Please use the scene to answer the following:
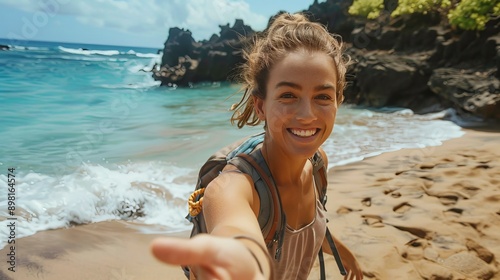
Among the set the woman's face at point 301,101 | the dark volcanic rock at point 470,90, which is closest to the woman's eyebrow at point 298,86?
the woman's face at point 301,101

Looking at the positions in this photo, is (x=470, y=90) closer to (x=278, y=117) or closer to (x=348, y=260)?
(x=348, y=260)

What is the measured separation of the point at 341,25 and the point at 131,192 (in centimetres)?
1745

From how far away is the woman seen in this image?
119 centimetres

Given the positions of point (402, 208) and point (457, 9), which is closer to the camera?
point (402, 208)

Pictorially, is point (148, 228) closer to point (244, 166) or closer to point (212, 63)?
point (244, 166)

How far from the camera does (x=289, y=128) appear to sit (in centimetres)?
142

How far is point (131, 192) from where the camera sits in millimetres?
4262

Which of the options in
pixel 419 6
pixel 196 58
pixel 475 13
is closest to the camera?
pixel 475 13

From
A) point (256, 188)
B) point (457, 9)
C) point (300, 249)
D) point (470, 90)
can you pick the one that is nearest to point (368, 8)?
point (457, 9)

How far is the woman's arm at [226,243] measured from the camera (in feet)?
2.06

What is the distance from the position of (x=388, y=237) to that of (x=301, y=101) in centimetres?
223

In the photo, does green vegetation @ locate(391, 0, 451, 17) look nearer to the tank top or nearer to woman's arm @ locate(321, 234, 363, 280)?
woman's arm @ locate(321, 234, 363, 280)

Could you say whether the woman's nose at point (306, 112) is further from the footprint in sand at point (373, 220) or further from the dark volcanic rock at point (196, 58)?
the dark volcanic rock at point (196, 58)

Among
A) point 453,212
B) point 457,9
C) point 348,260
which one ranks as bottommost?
point 453,212
